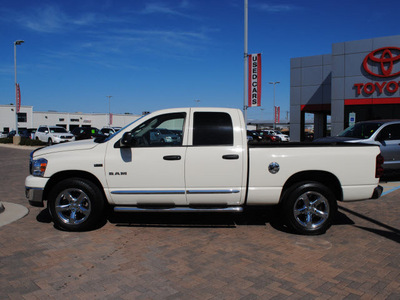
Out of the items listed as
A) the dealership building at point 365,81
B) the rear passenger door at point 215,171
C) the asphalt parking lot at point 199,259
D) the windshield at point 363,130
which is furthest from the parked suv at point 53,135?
A: the rear passenger door at point 215,171

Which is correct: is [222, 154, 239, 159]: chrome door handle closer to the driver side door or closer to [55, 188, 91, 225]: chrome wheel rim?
the driver side door

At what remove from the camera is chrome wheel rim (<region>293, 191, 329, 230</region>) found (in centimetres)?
544

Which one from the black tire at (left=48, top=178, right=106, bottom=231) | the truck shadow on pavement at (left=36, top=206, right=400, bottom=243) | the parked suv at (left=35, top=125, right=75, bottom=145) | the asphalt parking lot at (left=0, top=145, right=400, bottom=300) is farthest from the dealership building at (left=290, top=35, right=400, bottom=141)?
the parked suv at (left=35, top=125, right=75, bottom=145)

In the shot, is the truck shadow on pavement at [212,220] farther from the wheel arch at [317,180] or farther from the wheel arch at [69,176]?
the wheel arch at [69,176]

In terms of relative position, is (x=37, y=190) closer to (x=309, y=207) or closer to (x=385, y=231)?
(x=309, y=207)

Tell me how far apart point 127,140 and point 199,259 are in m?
1.99

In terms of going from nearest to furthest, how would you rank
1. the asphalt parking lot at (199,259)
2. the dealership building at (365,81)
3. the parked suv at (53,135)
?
the asphalt parking lot at (199,259) < the dealership building at (365,81) < the parked suv at (53,135)

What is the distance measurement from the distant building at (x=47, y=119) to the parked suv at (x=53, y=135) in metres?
44.8

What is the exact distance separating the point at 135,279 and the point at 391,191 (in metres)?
7.68

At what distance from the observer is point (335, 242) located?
5.15 m

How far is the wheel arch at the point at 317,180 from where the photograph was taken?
5480 mm

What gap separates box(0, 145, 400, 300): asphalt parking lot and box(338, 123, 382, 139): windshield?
195 inches

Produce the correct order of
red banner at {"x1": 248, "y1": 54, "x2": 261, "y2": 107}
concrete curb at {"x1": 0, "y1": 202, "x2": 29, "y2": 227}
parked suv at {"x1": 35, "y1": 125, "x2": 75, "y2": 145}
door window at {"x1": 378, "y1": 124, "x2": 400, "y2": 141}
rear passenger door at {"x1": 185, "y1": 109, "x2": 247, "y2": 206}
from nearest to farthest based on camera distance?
rear passenger door at {"x1": 185, "y1": 109, "x2": 247, "y2": 206} < concrete curb at {"x1": 0, "y1": 202, "x2": 29, "y2": 227} < door window at {"x1": 378, "y1": 124, "x2": 400, "y2": 141} < red banner at {"x1": 248, "y1": 54, "x2": 261, "y2": 107} < parked suv at {"x1": 35, "y1": 125, "x2": 75, "y2": 145}

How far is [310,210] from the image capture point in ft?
17.9
